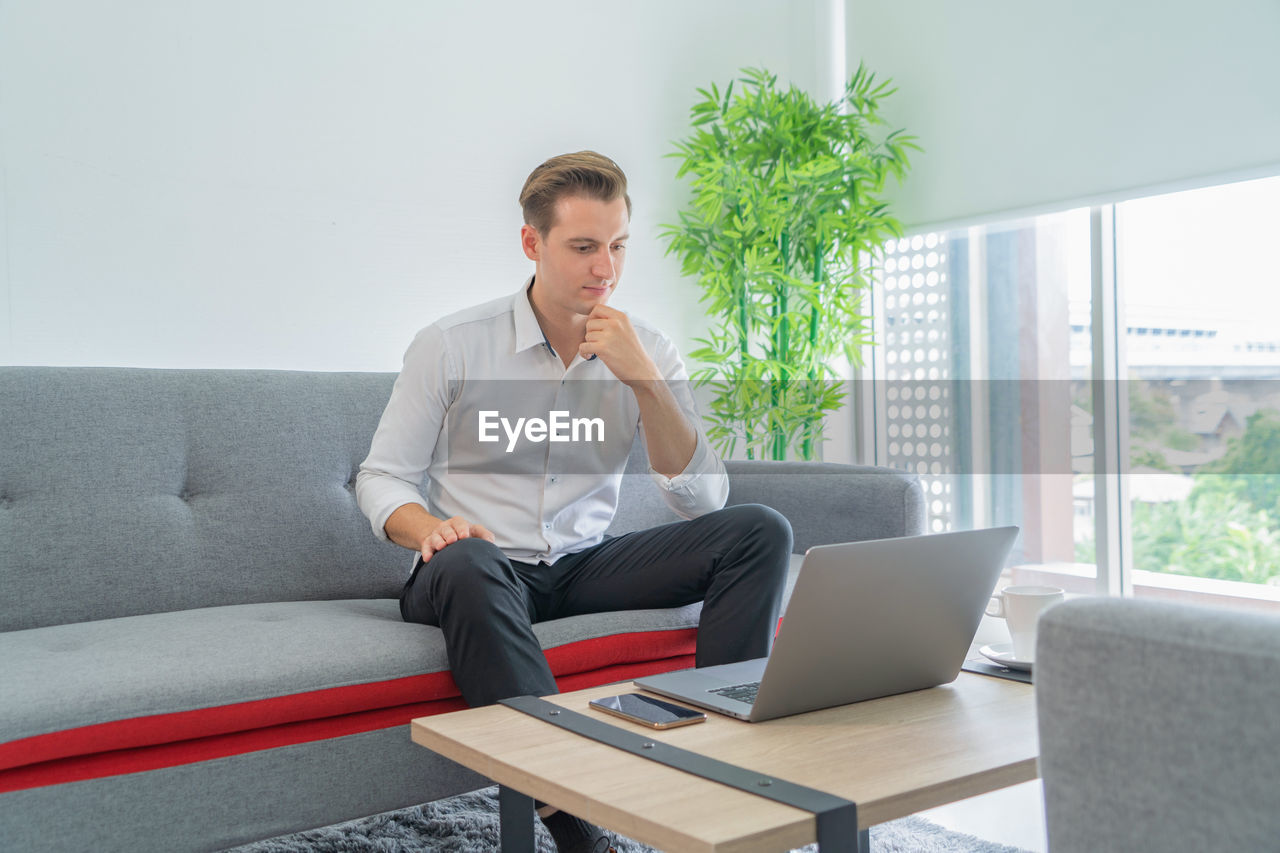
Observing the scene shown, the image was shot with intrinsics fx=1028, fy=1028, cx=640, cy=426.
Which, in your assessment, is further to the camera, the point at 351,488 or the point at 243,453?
the point at 351,488

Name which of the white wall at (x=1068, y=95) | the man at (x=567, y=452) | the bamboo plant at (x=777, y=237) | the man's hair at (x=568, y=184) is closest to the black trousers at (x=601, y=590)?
the man at (x=567, y=452)

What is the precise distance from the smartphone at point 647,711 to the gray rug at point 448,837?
1.95 ft

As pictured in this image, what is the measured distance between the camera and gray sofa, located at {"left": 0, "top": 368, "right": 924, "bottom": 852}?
1.37 metres

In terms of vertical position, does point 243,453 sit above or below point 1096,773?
above

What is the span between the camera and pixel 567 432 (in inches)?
80.9

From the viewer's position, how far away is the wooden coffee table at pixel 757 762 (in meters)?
0.80

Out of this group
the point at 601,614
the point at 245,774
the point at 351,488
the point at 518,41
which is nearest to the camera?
the point at 245,774

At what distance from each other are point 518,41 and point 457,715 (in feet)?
7.92

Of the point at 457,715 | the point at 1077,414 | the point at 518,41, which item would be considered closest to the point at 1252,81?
the point at 1077,414

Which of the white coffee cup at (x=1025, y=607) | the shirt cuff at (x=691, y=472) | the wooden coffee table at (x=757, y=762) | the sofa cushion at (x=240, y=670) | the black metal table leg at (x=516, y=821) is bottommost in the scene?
the black metal table leg at (x=516, y=821)

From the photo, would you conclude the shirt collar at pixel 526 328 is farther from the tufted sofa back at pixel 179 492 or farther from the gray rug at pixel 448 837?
the gray rug at pixel 448 837

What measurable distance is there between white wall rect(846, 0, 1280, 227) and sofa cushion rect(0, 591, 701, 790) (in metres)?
2.03

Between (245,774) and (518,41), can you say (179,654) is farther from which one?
(518,41)

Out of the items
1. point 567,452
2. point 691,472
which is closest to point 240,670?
point 567,452
